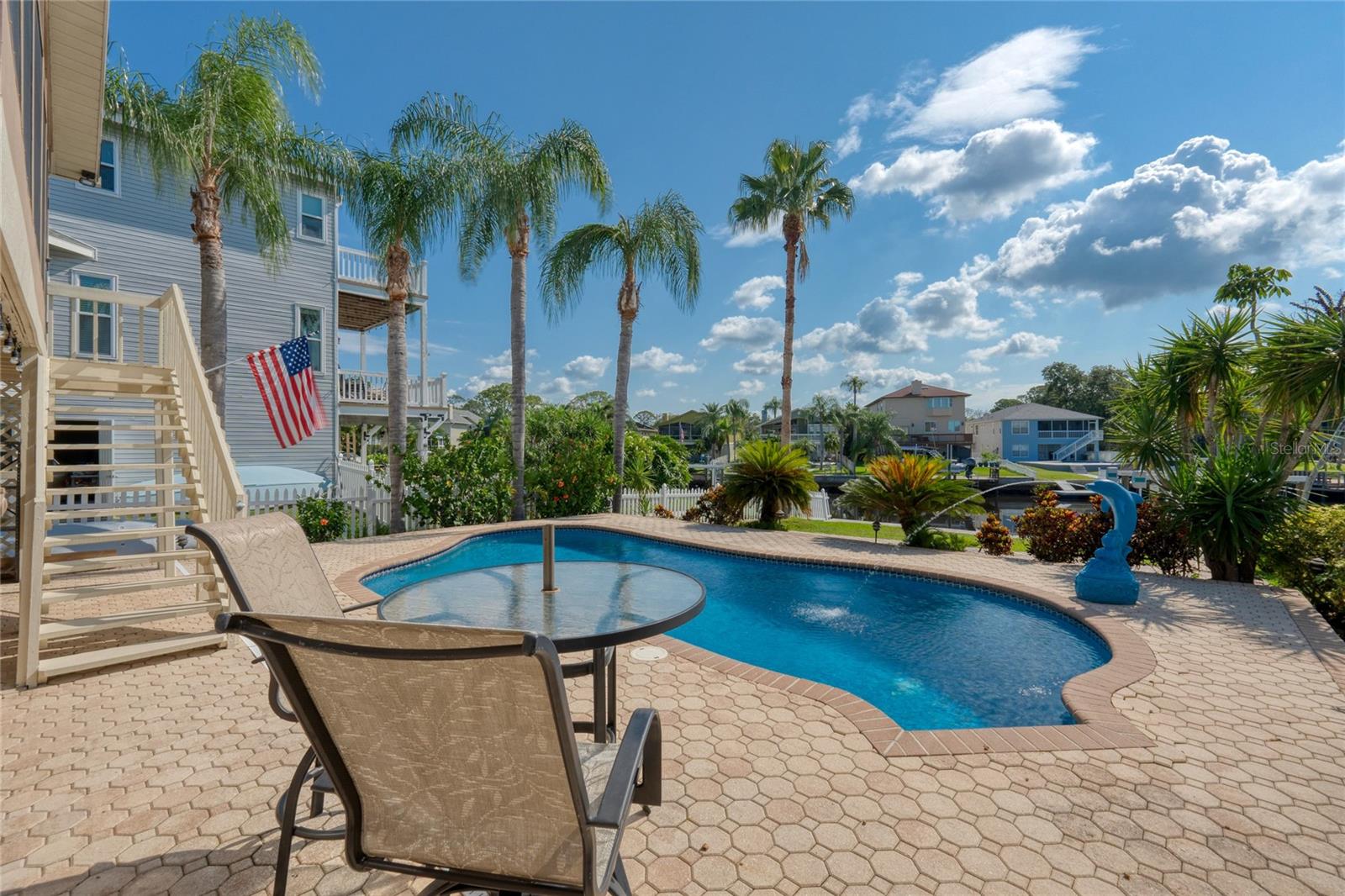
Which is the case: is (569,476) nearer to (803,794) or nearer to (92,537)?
(92,537)

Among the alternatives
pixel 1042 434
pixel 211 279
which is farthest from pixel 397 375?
pixel 1042 434

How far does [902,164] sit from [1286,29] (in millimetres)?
11604

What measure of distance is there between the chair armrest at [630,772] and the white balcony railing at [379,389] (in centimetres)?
1456

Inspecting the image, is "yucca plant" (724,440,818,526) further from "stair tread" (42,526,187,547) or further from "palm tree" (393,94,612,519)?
"stair tread" (42,526,187,547)

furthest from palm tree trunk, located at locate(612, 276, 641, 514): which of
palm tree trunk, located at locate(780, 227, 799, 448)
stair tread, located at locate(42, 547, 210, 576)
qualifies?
stair tread, located at locate(42, 547, 210, 576)

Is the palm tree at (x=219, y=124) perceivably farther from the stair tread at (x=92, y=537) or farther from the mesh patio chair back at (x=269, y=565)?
the mesh patio chair back at (x=269, y=565)

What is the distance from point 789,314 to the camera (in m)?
19.4

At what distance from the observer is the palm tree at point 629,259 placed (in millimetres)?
13484

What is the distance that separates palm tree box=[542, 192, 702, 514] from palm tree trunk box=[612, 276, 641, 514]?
20 millimetres

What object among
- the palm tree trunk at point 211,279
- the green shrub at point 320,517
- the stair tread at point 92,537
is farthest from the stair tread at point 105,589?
the green shrub at point 320,517

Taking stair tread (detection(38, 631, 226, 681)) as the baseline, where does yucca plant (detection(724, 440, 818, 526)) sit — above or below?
above

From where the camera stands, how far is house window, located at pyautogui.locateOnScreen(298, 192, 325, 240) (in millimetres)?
14203

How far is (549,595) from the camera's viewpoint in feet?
9.80

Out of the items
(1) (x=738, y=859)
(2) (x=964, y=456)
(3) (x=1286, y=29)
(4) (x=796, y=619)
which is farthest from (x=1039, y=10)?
(2) (x=964, y=456)
